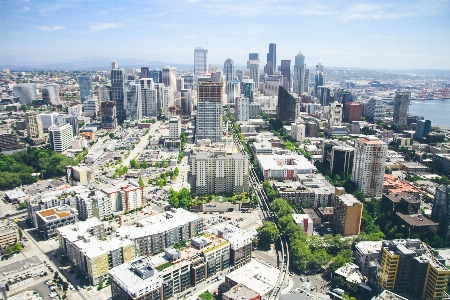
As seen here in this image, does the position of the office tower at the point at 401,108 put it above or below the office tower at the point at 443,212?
above

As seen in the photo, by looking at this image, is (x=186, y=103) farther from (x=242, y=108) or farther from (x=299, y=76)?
(x=299, y=76)

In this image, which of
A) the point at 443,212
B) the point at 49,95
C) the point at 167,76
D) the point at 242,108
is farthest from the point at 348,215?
the point at 167,76

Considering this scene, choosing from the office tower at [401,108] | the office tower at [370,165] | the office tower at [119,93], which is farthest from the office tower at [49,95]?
the office tower at [401,108]

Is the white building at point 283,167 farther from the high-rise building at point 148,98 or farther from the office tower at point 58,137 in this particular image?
the high-rise building at point 148,98

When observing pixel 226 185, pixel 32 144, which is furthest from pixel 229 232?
pixel 32 144

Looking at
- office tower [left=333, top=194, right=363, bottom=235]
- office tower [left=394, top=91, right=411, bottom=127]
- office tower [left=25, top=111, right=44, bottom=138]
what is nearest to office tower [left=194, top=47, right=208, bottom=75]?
office tower [left=394, top=91, right=411, bottom=127]

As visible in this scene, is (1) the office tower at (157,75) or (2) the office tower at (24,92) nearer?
(2) the office tower at (24,92)

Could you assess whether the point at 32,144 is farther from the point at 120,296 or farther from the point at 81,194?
the point at 120,296
